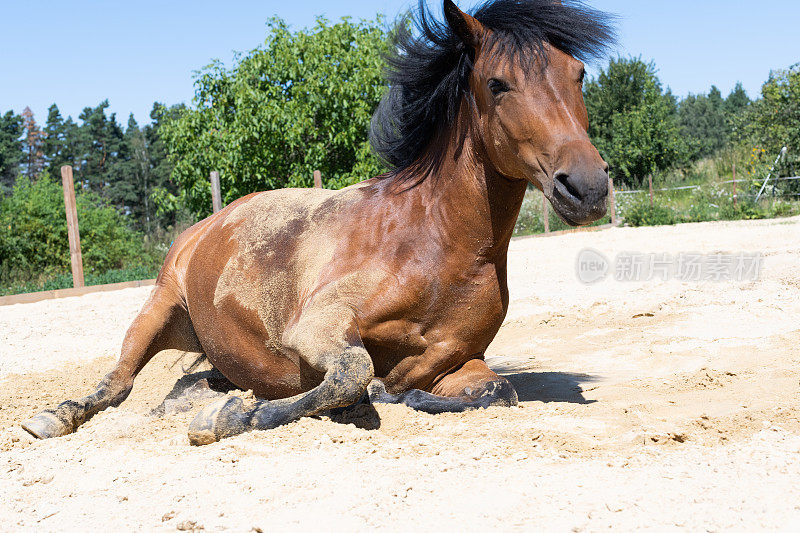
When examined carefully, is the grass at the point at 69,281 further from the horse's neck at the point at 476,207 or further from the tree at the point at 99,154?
the tree at the point at 99,154

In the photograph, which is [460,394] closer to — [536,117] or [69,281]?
[536,117]

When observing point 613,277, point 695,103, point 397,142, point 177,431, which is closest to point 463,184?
point 397,142

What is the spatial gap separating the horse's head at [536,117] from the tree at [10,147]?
5464 cm

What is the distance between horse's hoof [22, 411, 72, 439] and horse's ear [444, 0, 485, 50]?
109 inches

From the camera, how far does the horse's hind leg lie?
3332 mm

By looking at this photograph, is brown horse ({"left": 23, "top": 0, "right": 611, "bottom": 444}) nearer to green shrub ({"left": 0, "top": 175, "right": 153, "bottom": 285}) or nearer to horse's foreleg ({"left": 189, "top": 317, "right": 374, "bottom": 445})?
horse's foreleg ({"left": 189, "top": 317, "right": 374, "bottom": 445})

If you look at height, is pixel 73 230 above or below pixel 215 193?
below

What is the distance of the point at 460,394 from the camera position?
3100 mm

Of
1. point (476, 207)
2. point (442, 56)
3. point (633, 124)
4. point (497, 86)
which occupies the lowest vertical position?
point (476, 207)

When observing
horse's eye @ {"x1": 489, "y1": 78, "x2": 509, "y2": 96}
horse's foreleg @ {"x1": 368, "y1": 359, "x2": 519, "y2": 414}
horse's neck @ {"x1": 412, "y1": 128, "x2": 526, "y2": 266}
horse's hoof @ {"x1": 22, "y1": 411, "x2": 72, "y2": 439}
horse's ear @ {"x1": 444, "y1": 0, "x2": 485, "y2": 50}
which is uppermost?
horse's ear @ {"x1": 444, "y1": 0, "x2": 485, "y2": 50}

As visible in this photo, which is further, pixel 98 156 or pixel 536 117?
pixel 98 156

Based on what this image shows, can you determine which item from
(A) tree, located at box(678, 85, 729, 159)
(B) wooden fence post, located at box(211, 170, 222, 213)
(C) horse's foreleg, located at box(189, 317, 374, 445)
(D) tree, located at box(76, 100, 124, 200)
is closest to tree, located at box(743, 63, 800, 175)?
(B) wooden fence post, located at box(211, 170, 222, 213)

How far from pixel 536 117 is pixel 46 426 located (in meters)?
2.78

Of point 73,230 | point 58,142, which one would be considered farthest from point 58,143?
point 73,230
